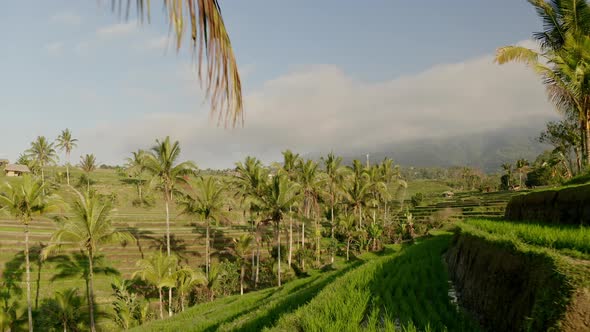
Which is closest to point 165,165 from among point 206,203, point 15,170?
point 206,203

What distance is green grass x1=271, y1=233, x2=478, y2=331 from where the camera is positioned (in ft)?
13.6

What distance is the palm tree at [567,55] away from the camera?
→ 1191 cm

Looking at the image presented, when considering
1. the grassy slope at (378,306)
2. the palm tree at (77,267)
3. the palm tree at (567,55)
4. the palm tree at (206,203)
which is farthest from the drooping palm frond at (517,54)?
the palm tree at (77,267)

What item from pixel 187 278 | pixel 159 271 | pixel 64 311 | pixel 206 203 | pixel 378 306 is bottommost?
pixel 64 311

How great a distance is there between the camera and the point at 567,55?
1224 centimetres

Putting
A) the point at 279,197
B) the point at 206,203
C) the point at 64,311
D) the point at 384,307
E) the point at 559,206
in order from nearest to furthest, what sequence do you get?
the point at 384,307
the point at 559,206
the point at 64,311
the point at 279,197
the point at 206,203

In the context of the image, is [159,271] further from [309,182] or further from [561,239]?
[561,239]

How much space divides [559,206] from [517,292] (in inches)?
199

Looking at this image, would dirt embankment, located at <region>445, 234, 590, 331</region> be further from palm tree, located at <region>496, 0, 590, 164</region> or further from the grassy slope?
palm tree, located at <region>496, 0, 590, 164</region>

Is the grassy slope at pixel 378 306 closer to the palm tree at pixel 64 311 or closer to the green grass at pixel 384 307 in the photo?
the green grass at pixel 384 307

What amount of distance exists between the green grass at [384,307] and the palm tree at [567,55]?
8720mm

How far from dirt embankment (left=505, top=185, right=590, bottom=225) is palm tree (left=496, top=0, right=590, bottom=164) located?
193 inches

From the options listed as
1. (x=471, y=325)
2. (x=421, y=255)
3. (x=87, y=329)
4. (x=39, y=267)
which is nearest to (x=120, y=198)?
(x=39, y=267)

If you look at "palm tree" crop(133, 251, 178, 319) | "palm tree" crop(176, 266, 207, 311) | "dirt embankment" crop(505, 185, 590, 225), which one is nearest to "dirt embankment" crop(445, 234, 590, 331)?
"dirt embankment" crop(505, 185, 590, 225)
